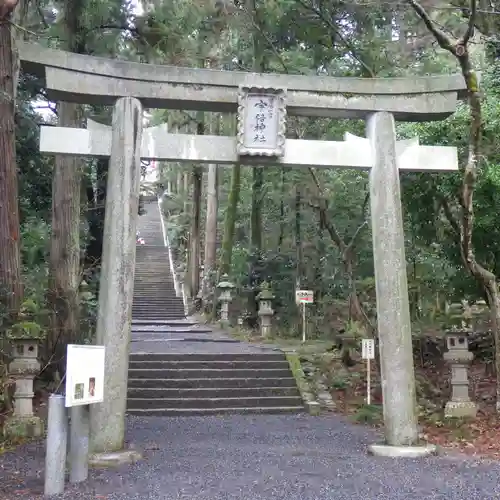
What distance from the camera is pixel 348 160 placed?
22.1 feet

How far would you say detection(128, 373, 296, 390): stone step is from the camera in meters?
10.4

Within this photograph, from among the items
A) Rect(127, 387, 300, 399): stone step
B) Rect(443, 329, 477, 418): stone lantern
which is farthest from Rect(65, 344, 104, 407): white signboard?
Rect(443, 329, 477, 418): stone lantern

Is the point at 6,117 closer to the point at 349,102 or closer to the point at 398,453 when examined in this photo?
the point at 349,102

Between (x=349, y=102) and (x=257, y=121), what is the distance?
1.14 metres

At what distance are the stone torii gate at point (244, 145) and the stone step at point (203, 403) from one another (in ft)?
12.5

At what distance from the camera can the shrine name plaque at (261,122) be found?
6.56 m

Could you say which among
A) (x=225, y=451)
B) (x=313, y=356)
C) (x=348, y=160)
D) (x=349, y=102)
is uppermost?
(x=349, y=102)

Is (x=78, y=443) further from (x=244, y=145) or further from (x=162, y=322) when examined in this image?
(x=162, y=322)

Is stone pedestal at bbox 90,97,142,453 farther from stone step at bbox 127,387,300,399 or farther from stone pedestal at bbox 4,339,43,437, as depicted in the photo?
stone step at bbox 127,387,300,399

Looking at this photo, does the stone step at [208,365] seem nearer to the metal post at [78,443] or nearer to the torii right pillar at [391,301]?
the torii right pillar at [391,301]

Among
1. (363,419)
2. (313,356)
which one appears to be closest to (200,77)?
(363,419)

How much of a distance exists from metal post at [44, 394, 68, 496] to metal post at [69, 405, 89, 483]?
0.92 ft

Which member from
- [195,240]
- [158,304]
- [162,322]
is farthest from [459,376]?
[158,304]

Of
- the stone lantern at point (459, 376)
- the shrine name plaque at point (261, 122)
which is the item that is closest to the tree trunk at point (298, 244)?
the stone lantern at point (459, 376)
